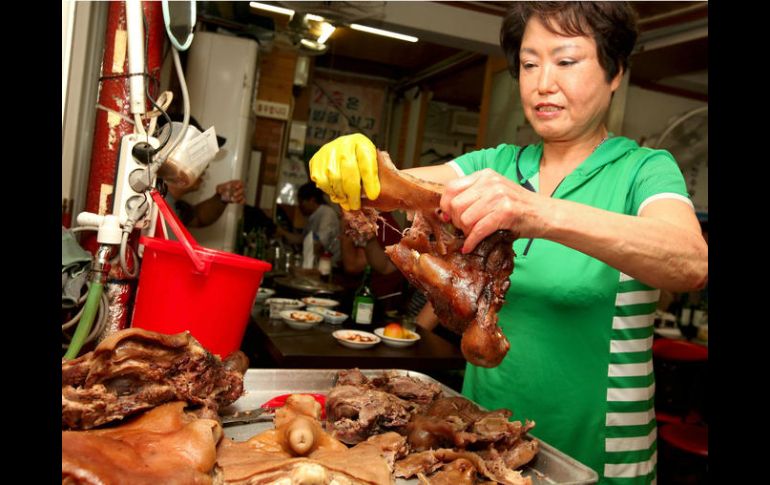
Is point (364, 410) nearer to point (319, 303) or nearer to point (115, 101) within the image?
point (115, 101)

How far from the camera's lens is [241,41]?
17.7ft

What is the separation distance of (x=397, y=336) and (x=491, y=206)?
2652 mm

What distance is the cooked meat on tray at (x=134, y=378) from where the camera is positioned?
1.19 metres

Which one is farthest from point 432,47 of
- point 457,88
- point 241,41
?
point 241,41

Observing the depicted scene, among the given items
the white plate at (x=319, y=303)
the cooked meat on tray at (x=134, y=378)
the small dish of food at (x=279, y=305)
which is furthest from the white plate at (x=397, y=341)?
the cooked meat on tray at (x=134, y=378)

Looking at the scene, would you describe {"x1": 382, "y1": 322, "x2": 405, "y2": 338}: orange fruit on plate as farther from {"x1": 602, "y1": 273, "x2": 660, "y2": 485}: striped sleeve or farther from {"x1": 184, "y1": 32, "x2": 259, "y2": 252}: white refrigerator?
{"x1": 184, "y1": 32, "x2": 259, "y2": 252}: white refrigerator

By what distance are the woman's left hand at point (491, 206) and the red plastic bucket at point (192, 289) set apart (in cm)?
72

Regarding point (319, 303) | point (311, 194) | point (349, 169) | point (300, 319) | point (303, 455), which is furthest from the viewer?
point (311, 194)

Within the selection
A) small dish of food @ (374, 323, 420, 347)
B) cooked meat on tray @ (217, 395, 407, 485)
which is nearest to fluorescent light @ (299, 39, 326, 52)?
small dish of food @ (374, 323, 420, 347)

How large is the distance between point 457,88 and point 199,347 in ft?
30.6

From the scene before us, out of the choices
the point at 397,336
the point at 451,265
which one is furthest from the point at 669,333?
the point at 451,265

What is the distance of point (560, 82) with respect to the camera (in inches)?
73.2

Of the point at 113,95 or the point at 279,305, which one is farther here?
the point at 279,305

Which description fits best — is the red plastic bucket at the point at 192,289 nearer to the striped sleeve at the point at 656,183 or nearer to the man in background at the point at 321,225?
the striped sleeve at the point at 656,183
